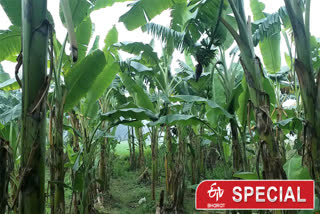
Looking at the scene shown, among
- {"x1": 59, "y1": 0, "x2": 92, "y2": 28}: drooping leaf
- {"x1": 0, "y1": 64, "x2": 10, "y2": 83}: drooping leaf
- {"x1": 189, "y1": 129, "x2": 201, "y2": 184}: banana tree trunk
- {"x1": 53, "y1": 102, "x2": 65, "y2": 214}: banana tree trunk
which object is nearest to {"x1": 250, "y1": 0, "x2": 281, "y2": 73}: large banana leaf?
{"x1": 189, "y1": 129, "x2": 201, "y2": 184}: banana tree trunk

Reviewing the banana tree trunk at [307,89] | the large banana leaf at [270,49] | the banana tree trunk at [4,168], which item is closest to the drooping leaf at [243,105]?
the banana tree trunk at [307,89]

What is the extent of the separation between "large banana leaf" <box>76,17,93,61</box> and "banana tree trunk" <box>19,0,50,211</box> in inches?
73.3

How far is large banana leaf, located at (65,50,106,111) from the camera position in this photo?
89.2 inches

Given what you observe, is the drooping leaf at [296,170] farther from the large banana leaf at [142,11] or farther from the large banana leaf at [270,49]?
the large banana leaf at [142,11]

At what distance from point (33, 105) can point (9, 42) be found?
76.8 inches

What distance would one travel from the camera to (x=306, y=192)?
1599 mm

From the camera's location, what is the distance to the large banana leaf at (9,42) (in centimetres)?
245

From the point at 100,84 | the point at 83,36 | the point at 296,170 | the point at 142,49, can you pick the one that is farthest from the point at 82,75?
the point at 296,170

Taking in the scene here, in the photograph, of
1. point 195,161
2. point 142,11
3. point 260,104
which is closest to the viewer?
point 260,104

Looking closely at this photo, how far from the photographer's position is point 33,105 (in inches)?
41.4

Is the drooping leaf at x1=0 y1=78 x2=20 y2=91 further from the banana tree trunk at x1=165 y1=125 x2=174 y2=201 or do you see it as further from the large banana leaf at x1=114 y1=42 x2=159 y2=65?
the banana tree trunk at x1=165 y1=125 x2=174 y2=201

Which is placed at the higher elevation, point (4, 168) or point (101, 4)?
point (101, 4)

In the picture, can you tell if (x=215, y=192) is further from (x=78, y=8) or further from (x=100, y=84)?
(x=78, y=8)

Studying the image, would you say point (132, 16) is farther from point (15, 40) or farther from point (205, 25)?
point (15, 40)
